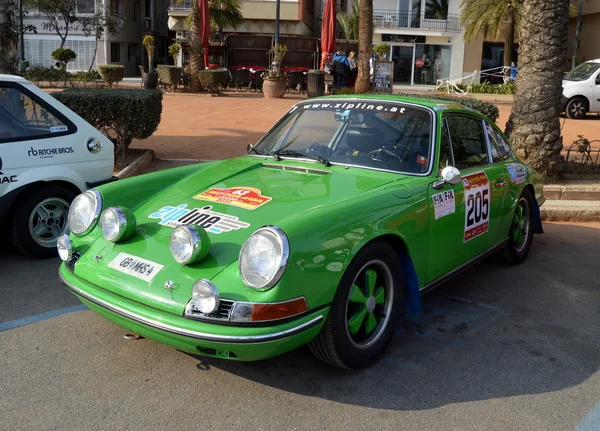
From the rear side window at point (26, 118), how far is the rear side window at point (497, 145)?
371 cm

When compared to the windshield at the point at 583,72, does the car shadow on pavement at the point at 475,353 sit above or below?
below

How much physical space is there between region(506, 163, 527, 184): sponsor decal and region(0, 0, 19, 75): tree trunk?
8.09 metres

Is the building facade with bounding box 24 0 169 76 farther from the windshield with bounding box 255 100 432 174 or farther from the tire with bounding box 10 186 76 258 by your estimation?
the windshield with bounding box 255 100 432 174

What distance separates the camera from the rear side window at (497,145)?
509 cm

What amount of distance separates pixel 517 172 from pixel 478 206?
99 cm

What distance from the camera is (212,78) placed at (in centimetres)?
2145

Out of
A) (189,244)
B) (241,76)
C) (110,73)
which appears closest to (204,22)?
(241,76)

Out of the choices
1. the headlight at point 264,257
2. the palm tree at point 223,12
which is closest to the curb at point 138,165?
the headlight at point 264,257

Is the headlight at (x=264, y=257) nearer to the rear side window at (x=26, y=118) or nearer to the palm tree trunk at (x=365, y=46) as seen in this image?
the rear side window at (x=26, y=118)

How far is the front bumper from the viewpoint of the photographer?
290 centimetres

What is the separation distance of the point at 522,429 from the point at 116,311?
2140 millimetres

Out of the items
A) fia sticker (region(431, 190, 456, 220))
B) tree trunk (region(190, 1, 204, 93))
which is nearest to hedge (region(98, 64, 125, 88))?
tree trunk (region(190, 1, 204, 93))

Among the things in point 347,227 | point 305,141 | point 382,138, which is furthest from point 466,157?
point 347,227

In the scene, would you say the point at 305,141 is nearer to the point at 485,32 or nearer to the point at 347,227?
the point at 347,227
